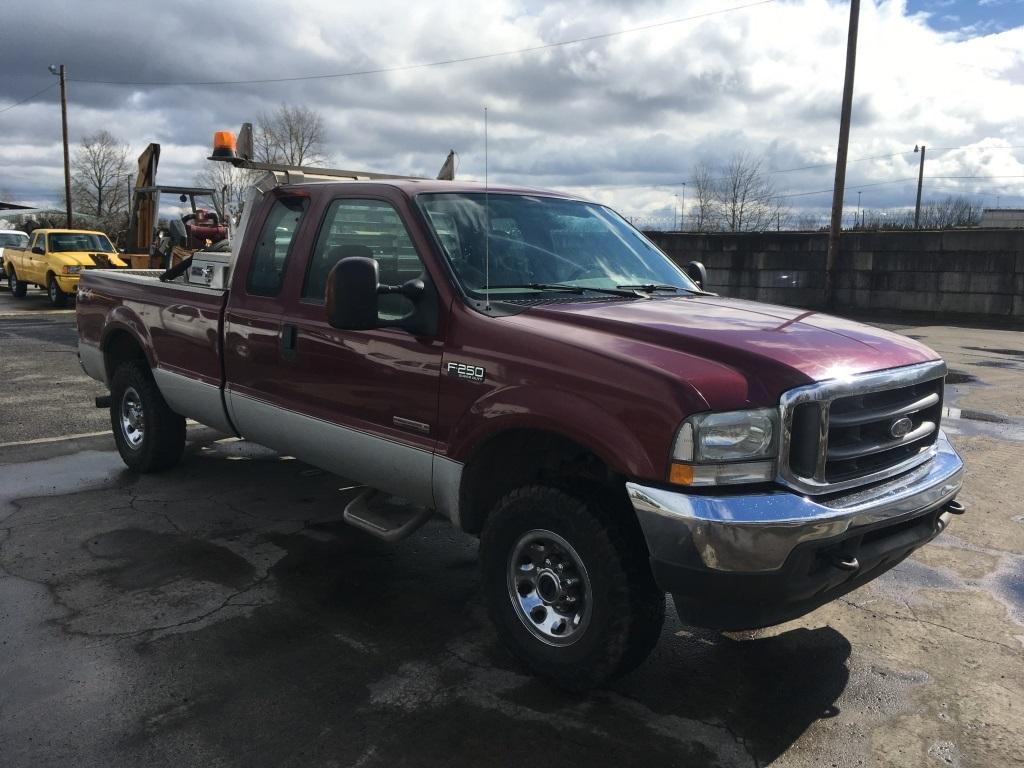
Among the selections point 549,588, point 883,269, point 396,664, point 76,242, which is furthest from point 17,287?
point 549,588

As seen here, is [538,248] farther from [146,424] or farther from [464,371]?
[146,424]

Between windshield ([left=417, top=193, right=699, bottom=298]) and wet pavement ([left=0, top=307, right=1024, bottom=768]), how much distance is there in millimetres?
1636

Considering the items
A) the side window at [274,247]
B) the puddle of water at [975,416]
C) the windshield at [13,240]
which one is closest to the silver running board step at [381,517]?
the side window at [274,247]

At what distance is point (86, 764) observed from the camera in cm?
275

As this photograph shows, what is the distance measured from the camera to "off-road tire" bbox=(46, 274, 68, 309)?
20.8 metres

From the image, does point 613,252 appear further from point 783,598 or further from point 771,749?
point 771,749

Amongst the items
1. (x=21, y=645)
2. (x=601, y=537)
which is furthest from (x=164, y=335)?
(x=601, y=537)

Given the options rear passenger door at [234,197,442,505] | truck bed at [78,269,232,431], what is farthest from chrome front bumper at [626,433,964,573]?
truck bed at [78,269,232,431]

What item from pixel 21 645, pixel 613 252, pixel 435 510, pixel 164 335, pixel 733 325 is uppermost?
pixel 613 252

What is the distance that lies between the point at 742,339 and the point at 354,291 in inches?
60.6

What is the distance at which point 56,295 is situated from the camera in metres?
20.9

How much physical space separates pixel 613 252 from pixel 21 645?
3336 millimetres

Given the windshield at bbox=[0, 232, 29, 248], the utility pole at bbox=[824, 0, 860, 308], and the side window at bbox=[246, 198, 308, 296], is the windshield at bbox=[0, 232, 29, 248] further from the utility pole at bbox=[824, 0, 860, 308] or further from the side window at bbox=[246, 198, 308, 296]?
the side window at bbox=[246, 198, 308, 296]

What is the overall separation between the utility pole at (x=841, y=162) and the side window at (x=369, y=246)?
55.6 ft
